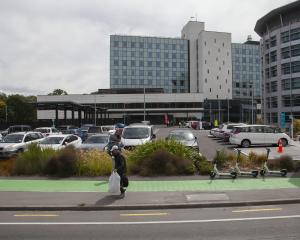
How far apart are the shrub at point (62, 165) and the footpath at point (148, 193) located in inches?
34.6

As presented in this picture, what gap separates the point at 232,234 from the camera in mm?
7609

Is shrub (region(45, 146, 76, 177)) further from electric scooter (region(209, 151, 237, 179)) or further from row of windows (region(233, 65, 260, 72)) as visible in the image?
row of windows (region(233, 65, 260, 72))

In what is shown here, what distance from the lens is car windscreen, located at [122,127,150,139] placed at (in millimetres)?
22641

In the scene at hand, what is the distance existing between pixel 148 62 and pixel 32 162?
10944 cm

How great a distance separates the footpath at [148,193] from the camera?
10383 mm

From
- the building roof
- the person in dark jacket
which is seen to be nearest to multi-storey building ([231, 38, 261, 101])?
the building roof

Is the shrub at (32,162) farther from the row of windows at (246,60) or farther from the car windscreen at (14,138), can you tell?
the row of windows at (246,60)

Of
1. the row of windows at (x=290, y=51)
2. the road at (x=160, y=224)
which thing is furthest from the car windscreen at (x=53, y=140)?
the row of windows at (x=290, y=51)

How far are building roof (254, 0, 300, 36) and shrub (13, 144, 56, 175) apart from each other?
75.8 meters

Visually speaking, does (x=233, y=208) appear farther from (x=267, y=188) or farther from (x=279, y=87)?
(x=279, y=87)

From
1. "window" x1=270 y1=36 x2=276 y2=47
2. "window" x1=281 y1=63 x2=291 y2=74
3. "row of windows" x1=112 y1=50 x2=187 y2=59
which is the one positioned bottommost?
"window" x1=281 y1=63 x2=291 y2=74

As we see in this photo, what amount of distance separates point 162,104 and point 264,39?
33.3 m

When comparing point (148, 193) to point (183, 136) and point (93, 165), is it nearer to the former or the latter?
point (93, 165)

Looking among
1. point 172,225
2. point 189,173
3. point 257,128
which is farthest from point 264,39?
point 172,225
